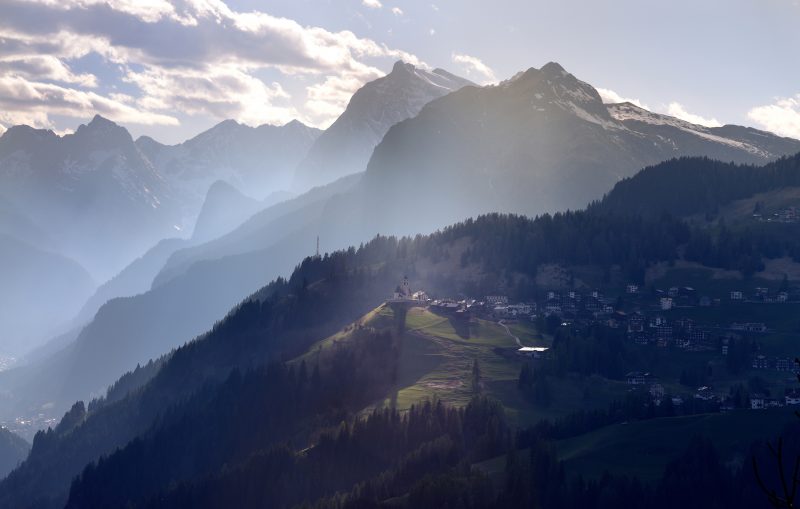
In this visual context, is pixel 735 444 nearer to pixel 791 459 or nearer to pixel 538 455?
pixel 791 459

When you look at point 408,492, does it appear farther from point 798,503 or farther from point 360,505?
point 798,503

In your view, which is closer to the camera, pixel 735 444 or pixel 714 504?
pixel 714 504

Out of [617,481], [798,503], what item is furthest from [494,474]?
[798,503]

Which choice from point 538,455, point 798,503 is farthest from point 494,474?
point 798,503

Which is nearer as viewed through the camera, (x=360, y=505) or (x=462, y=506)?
(x=462, y=506)

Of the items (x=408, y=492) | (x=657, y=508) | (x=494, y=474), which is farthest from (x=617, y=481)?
(x=408, y=492)

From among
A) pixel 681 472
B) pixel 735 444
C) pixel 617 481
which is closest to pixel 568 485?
pixel 617 481

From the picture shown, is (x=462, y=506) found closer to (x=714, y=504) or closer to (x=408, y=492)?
(x=408, y=492)

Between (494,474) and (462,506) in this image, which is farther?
(494,474)
